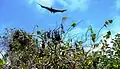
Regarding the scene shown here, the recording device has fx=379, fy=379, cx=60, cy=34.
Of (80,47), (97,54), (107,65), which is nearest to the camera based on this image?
(80,47)

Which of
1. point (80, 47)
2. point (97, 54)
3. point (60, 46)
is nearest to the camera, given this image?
point (60, 46)

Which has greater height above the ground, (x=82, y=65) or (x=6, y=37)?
(x=6, y=37)

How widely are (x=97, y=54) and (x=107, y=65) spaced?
0.84 meters

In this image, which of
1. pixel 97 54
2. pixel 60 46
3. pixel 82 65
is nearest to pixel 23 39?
pixel 60 46

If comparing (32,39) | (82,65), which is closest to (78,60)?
(82,65)

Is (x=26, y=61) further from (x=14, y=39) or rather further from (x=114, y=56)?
(x=114, y=56)

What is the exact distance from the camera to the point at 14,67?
6.78m

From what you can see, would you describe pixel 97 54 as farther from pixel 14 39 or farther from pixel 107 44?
pixel 14 39

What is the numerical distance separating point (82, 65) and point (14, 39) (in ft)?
4.50

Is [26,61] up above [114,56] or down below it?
below

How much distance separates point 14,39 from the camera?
7.09 m

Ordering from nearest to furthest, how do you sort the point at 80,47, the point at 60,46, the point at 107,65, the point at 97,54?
the point at 60,46 < the point at 80,47 < the point at 97,54 < the point at 107,65

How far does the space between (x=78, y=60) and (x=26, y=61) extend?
92 centimetres

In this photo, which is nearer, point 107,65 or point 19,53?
point 19,53
